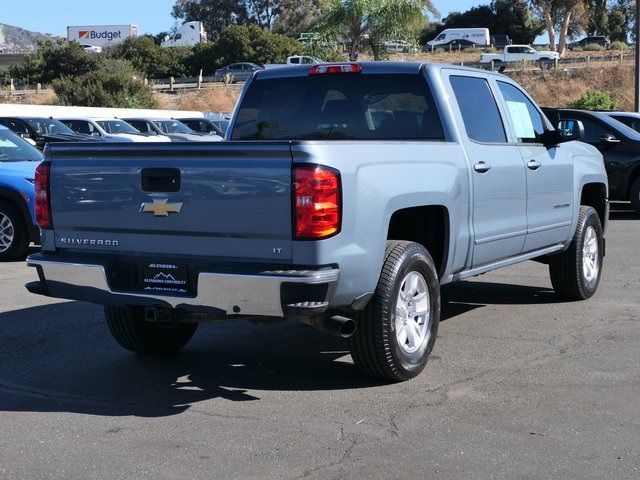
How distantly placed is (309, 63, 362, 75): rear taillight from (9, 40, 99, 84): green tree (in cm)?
5531

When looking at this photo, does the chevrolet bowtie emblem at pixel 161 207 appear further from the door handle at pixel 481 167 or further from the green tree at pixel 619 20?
the green tree at pixel 619 20

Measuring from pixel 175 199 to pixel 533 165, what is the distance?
3304 millimetres

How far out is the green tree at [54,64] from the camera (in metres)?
60.5

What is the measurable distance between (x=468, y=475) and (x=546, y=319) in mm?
3670

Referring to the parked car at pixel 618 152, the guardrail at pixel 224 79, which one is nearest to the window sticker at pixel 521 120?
the parked car at pixel 618 152

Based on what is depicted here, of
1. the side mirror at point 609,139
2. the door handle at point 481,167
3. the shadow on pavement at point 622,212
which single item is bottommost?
the shadow on pavement at point 622,212

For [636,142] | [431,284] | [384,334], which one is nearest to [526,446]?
[384,334]

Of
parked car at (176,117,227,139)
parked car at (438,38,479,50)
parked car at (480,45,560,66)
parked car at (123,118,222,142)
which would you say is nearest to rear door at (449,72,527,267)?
parked car at (123,118,222,142)

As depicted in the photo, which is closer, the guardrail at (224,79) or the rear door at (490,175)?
the rear door at (490,175)

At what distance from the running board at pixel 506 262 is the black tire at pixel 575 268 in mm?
254

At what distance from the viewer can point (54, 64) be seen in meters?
61.3

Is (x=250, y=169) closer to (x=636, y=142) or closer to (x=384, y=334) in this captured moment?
(x=384, y=334)

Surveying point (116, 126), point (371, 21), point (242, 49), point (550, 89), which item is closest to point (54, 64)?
point (242, 49)

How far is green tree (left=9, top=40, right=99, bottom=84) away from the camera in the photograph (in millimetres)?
60500
